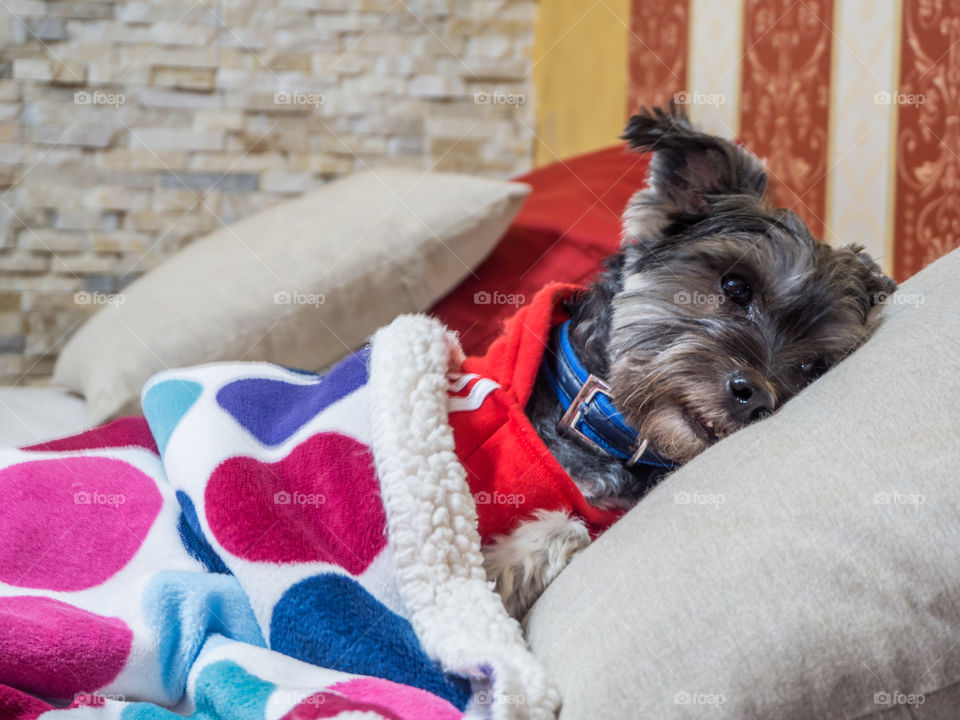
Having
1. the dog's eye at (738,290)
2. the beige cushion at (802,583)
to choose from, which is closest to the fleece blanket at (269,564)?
the beige cushion at (802,583)

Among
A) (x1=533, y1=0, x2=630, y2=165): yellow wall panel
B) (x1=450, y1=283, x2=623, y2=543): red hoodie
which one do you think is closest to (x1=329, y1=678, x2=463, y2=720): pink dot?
(x1=450, y1=283, x2=623, y2=543): red hoodie

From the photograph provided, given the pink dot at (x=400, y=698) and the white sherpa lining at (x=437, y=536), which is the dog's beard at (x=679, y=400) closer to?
the white sherpa lining at (x=437, y=536)

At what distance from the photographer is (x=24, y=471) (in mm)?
1495

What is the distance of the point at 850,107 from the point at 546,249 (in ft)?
3.23

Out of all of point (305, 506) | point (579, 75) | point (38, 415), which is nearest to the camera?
point (305, 506)

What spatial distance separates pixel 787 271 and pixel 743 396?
0.33m

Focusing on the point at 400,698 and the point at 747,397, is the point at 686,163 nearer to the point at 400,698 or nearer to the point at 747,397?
the point at 747,397

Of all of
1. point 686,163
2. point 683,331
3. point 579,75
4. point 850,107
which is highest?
point 579,75

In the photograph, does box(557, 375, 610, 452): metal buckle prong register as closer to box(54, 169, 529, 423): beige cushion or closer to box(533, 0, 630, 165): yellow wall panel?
box(54, 169, 529, 423): beige cushion

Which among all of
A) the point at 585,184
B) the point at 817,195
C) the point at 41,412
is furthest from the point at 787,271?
the point at 41,412

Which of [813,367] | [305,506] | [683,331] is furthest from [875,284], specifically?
[305,506]

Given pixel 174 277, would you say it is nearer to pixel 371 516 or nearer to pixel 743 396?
pixel 371 516

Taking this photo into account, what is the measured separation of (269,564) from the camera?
1.27 metres

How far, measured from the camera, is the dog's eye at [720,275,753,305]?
1.64 m
